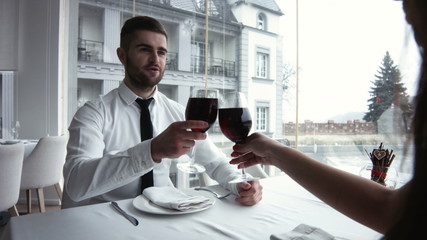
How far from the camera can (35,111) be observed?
4.58 m

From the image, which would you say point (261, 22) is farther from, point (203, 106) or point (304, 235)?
point (304, 235)

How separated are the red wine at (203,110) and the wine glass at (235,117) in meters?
0.03

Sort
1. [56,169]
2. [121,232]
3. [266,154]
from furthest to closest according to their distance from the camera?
1. [56,169]
2. [266,154]
3. [121,232]

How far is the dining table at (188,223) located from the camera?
79 centimetres

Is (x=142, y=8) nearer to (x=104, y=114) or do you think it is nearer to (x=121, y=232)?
(x=104, y=114)

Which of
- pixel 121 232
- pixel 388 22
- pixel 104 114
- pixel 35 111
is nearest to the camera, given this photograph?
pixel 121 232

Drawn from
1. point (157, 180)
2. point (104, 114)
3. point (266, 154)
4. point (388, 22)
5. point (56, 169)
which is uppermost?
point (388, 22)

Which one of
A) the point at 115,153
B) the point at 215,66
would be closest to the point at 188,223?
the point at 115,153

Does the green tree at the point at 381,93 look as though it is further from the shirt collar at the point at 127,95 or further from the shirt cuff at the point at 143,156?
the shirt cuff at the point at 143,156

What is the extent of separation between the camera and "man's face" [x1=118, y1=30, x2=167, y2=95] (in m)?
1.78

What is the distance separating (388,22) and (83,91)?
14.4 feet

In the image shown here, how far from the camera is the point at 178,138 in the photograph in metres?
0.97

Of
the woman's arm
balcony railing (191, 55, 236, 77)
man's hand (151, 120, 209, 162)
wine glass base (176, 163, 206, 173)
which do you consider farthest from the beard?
balcony railing (191, 55, 236, 77)

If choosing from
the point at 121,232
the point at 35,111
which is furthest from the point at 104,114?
the point at 35,111
